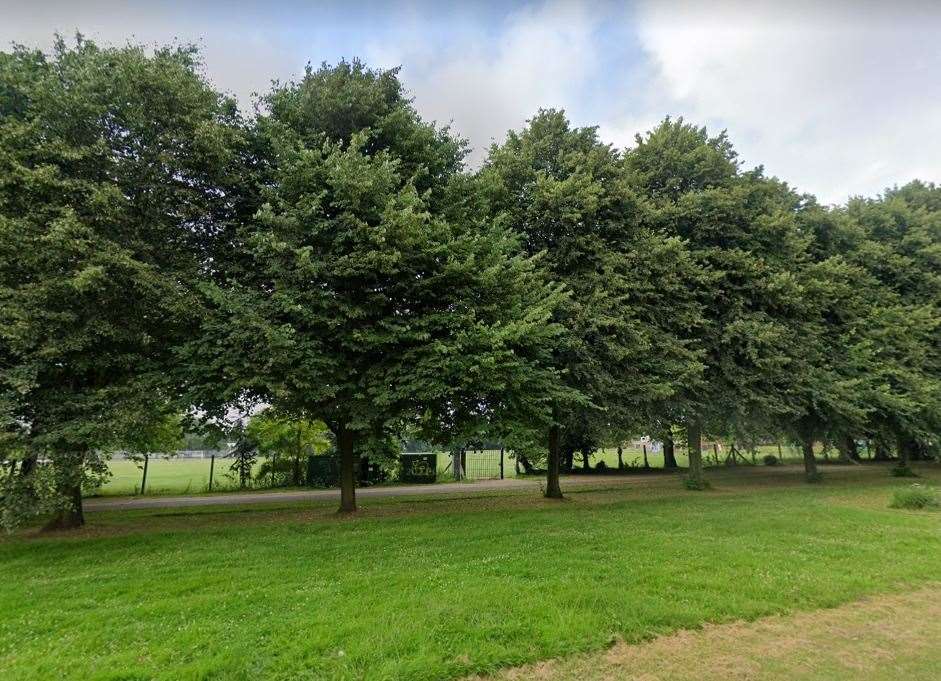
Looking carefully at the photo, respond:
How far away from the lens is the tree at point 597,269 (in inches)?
542

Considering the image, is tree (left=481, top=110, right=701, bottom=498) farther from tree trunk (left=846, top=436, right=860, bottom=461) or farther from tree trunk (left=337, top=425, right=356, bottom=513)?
tree trunk (left=846, top=436, right=860, bottom=461)

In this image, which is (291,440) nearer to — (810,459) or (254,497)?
(254,497)

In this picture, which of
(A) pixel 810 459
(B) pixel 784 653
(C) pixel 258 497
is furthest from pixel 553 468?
(A) pixel 810 459

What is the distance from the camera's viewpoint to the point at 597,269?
15.0m

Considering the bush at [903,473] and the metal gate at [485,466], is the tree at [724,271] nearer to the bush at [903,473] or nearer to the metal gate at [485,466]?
the bush at [903,473]

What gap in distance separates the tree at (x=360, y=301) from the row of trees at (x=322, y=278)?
6 cm

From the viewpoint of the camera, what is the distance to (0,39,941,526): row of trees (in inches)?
344

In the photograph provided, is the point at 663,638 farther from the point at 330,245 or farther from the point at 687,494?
the point at 687,494

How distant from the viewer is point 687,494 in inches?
619

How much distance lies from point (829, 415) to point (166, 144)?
2153 centimetres

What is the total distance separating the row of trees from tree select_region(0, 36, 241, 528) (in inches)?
1.8

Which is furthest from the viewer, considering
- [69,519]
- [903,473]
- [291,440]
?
[291,440]

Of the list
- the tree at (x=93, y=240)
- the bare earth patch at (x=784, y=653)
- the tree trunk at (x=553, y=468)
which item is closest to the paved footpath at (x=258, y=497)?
the tree trunk at (x=553, y=468)

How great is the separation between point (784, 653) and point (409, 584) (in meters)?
3.88
